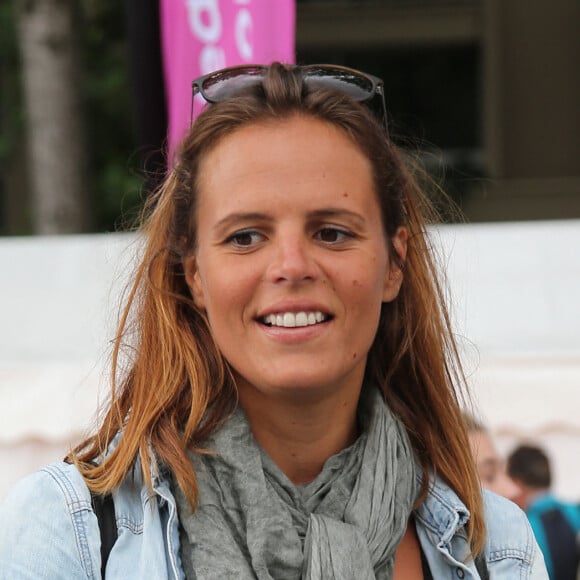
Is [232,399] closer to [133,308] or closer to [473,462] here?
[133,308]

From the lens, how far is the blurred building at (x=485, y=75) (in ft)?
40.1

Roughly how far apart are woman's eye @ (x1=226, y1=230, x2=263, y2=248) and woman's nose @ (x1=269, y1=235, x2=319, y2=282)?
0.04 meters

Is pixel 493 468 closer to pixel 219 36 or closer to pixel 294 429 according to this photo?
pixel 219 36

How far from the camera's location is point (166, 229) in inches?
79.4

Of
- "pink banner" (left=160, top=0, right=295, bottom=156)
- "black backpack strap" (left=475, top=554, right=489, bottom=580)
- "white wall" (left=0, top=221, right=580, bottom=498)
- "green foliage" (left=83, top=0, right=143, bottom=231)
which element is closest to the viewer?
"black backpack strap" (left=475, top=554, right=489, bottom=580)

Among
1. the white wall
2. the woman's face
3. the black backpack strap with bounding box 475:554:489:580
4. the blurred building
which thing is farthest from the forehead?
the blurred building

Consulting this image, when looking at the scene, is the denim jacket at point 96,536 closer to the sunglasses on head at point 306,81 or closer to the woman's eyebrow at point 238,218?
the woman's eyebrow at point 238,218

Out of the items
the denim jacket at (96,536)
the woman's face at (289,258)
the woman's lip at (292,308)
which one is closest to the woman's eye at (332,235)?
the woman's face at (289,258)

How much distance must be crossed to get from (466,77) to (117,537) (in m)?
11.2

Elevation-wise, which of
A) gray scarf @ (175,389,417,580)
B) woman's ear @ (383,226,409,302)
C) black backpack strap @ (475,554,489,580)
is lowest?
black backpack strap @ (475,554,489,580)

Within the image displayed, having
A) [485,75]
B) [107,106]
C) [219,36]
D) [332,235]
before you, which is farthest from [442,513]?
[485,75]

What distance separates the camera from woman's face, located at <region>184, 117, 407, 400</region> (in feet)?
5.73

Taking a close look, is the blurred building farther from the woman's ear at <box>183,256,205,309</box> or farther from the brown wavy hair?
the woman's ear at <box>183,256,205,309</box>

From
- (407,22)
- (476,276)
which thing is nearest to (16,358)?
(476,276)
